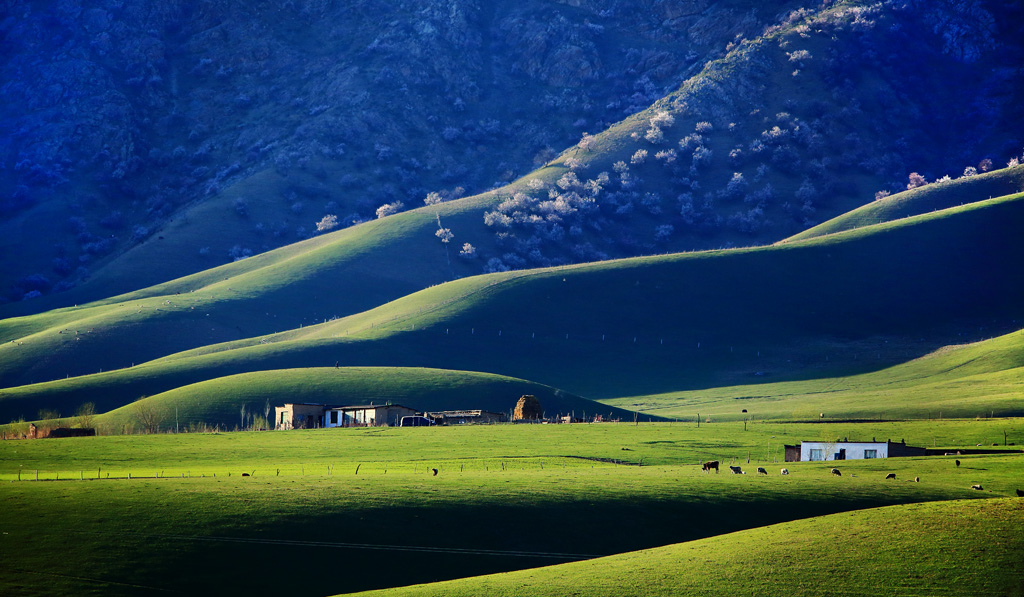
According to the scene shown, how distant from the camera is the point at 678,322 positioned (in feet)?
566

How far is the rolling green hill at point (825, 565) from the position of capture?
4331cm

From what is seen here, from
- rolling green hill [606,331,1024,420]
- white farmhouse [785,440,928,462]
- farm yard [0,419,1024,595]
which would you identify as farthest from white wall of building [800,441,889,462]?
rolling green hill [606,331,1024,420]

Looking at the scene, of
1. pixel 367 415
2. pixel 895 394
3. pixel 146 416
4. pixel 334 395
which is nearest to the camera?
pixel 367 415

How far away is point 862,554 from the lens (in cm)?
4678

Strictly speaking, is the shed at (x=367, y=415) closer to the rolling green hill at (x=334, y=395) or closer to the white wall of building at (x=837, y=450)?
the rolling green hill at (x=334, y=395)

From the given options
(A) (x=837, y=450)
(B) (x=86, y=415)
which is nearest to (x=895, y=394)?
(A) (x=837, y=450)

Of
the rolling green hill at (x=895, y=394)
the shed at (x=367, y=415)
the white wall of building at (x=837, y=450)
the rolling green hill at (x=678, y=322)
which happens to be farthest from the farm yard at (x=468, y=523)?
the rolling green hill at (x=678, y=322)

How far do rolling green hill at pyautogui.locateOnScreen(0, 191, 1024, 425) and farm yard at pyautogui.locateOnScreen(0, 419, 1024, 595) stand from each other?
7638 centimetres

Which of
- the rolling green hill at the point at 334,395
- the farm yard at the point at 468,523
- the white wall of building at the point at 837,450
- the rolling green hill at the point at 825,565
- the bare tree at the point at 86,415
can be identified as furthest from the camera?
the rolling green hill at the point at 334,395

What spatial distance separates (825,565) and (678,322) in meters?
127

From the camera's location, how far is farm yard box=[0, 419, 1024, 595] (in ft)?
149

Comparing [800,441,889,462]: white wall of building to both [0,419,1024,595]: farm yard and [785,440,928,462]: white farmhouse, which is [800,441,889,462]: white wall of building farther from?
[0,419,1024,595]: farm yard

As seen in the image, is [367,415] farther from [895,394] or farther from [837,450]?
[895,394]

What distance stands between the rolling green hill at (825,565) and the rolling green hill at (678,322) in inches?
3759
